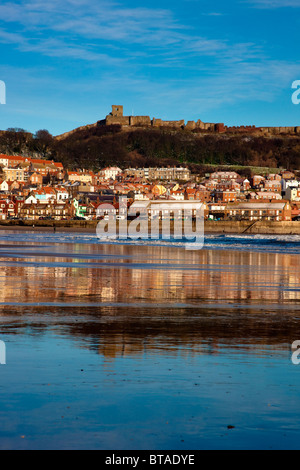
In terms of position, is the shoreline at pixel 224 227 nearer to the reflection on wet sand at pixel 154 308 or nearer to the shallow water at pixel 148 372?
the reflection on wet sand at pixel 154 308

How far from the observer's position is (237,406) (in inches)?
202

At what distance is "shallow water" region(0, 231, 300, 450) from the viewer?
4496mm

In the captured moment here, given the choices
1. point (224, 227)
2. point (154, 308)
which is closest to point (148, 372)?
point (154, 308)

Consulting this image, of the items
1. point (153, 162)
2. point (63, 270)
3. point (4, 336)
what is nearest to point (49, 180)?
point (153, 162)

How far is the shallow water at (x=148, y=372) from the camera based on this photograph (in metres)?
4.50

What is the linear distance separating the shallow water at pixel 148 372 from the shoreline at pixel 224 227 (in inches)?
2743

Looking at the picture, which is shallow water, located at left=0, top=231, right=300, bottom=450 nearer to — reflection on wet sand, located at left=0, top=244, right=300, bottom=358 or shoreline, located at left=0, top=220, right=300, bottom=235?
reflection on wet sand, located at left=0, top=244, right=300, bottom=358

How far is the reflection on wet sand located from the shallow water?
1.2 inches

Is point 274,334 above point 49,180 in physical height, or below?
below

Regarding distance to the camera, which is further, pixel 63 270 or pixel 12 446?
pixel 63 270

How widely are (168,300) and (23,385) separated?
682 cm

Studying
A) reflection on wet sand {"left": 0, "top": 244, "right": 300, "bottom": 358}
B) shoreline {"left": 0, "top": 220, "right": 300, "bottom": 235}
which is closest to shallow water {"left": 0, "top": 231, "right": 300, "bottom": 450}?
reflection on wet sand {"left": 0, "top": 244, "right": 300, "bottom": 358}

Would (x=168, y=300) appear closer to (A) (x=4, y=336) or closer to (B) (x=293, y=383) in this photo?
(A) (x=4, y=336)

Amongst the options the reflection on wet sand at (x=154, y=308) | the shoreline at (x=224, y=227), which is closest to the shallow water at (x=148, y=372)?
the reflection on wet sand at (x=154, y=308)
